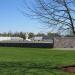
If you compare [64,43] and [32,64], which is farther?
[64,43]

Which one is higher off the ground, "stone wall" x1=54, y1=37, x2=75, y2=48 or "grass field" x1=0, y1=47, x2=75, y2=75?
"stone wall" x1=54, y1=37, x2=75, y2=48

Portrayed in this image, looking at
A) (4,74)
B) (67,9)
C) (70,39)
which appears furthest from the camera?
(70,39)

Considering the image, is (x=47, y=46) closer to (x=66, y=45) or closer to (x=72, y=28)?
(x=66, y=45)

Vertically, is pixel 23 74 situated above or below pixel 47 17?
below

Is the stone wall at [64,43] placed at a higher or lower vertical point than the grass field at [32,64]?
higher

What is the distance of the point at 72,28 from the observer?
57.0 ft

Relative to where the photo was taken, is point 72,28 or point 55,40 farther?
point 55,40

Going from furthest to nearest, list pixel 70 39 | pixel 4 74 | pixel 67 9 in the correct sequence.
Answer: pixel 70 39 < pixel 67 9 < pixel 4 74

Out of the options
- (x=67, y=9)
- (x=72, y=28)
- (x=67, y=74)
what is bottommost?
(x=67, y=74)

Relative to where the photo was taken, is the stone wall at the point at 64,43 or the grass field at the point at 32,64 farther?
the stone wall at the point at 64,43

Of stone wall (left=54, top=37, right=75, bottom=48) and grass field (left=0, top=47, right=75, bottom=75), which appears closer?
grass field (left=0, top=47, right=75, bottom=75)

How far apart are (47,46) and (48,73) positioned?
171 feet

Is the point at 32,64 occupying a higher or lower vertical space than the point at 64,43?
lower

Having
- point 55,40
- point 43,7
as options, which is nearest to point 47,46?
point 55,40
